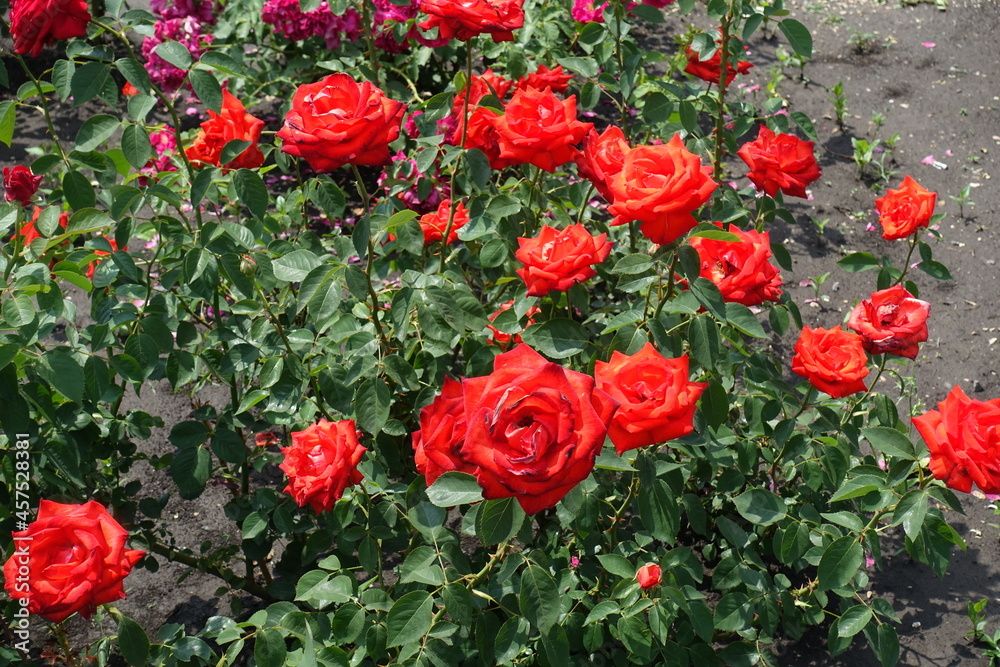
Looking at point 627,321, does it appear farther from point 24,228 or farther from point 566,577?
point 24,228

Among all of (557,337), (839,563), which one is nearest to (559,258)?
(557,337)

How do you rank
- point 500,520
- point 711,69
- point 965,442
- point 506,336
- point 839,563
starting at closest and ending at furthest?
1. point 500,520
2. point 965,442
3. point 839,563
4. point 506,336
5. point 711,69

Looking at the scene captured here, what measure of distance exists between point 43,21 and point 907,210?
6.32 feet

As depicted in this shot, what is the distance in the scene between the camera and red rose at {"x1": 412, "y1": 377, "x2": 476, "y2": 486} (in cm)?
122

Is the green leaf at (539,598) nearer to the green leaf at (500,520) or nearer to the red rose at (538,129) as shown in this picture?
the green leaf at (500,520)

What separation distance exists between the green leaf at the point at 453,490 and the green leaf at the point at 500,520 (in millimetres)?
27

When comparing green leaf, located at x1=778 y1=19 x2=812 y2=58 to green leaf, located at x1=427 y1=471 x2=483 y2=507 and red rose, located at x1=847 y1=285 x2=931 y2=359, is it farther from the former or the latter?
green leaf, located at x1=427 y1=471 x2=483 y2=507

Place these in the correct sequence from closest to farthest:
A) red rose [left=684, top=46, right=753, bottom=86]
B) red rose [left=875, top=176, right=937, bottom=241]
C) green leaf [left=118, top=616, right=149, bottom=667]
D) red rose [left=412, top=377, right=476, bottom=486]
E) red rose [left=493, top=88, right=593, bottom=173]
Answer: red rose [left=412, top=377, right=476, bottom=486] < green leaf [left=118, top=616, right=149, bottom=667] < red rose [left=493, top=88, right=593, bottom=173] < red rose [left=875, top=176, right=937, bottom=241] < red rose [left=684, top=46, right=753, bottom=86]

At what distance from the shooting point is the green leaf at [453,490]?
4.07 ft

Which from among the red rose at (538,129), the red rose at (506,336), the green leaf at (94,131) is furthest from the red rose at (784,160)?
the green leaf at (94,131)

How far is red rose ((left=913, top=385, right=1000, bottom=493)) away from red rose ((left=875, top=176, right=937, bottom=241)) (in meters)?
0.77

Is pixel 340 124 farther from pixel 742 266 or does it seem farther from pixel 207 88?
pixel 742 266

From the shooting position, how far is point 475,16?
4.88 ft

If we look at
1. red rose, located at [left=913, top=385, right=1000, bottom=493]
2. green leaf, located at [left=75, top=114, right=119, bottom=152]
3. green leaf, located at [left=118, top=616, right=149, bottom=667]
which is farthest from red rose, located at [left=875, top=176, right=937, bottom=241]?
green leaf, located at [left=118, top=616, right=149, bottom=667]
